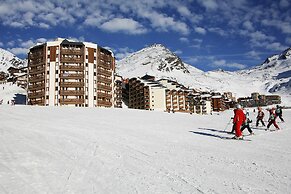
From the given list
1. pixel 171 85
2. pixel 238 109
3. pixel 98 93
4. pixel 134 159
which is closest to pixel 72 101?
pixel 98 93

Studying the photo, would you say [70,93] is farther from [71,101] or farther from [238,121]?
[238,121]

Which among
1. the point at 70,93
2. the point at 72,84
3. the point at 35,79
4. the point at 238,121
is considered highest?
the point at 35,79

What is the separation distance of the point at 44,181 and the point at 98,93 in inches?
2669

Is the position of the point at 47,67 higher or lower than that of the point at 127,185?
higher

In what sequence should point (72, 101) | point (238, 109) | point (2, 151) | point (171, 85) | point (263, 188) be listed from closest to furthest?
point (263, 188)
point (2, 151)
point (238, 109)
point (72, 101)
point (171, 85)

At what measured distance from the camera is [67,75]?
6994 cm

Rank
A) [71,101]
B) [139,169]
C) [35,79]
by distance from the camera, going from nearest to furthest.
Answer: [139,169] → [71,101] → [35,79]

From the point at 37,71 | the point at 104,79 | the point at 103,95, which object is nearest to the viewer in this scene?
the point at 37,71

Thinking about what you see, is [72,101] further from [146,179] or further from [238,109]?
[146,179]

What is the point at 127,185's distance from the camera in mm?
5219

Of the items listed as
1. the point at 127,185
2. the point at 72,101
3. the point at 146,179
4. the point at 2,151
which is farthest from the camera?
the point at 72,101

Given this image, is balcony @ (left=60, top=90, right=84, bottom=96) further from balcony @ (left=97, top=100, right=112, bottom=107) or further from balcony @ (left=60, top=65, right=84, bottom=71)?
balcony @ (left=60, top=65, right=84, bottom=71)

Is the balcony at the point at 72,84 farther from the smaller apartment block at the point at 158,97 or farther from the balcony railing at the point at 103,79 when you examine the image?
the smaller apartment block at the point at 158,97

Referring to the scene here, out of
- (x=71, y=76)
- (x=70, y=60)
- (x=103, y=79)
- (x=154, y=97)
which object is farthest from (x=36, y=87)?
(x=154, y=97)
